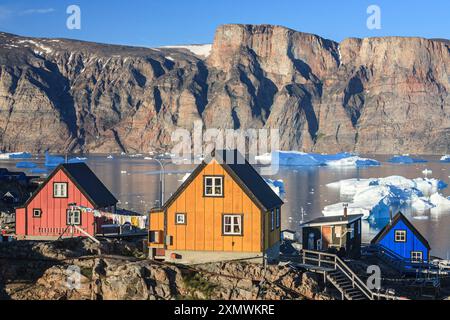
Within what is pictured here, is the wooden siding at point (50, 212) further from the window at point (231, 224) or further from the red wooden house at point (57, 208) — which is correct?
the window at point (231, 224)

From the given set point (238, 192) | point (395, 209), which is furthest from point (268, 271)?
point (395, 209)

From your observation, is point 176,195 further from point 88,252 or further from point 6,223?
point 6,223

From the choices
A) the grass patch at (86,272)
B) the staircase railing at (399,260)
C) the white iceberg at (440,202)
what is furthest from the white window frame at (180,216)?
the white iceberg at (440,202)

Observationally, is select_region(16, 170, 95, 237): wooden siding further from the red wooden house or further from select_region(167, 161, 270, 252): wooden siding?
select_region(167, 161, 270, 252): wooden siding

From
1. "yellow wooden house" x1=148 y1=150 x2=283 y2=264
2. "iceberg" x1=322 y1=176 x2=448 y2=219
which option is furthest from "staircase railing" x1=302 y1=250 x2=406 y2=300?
"iceberg" x1=322 y1=176 x2=448 y2=219

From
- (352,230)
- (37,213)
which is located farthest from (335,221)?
(37,213)

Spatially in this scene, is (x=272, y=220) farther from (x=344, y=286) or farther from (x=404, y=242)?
(x=404, y=242)
